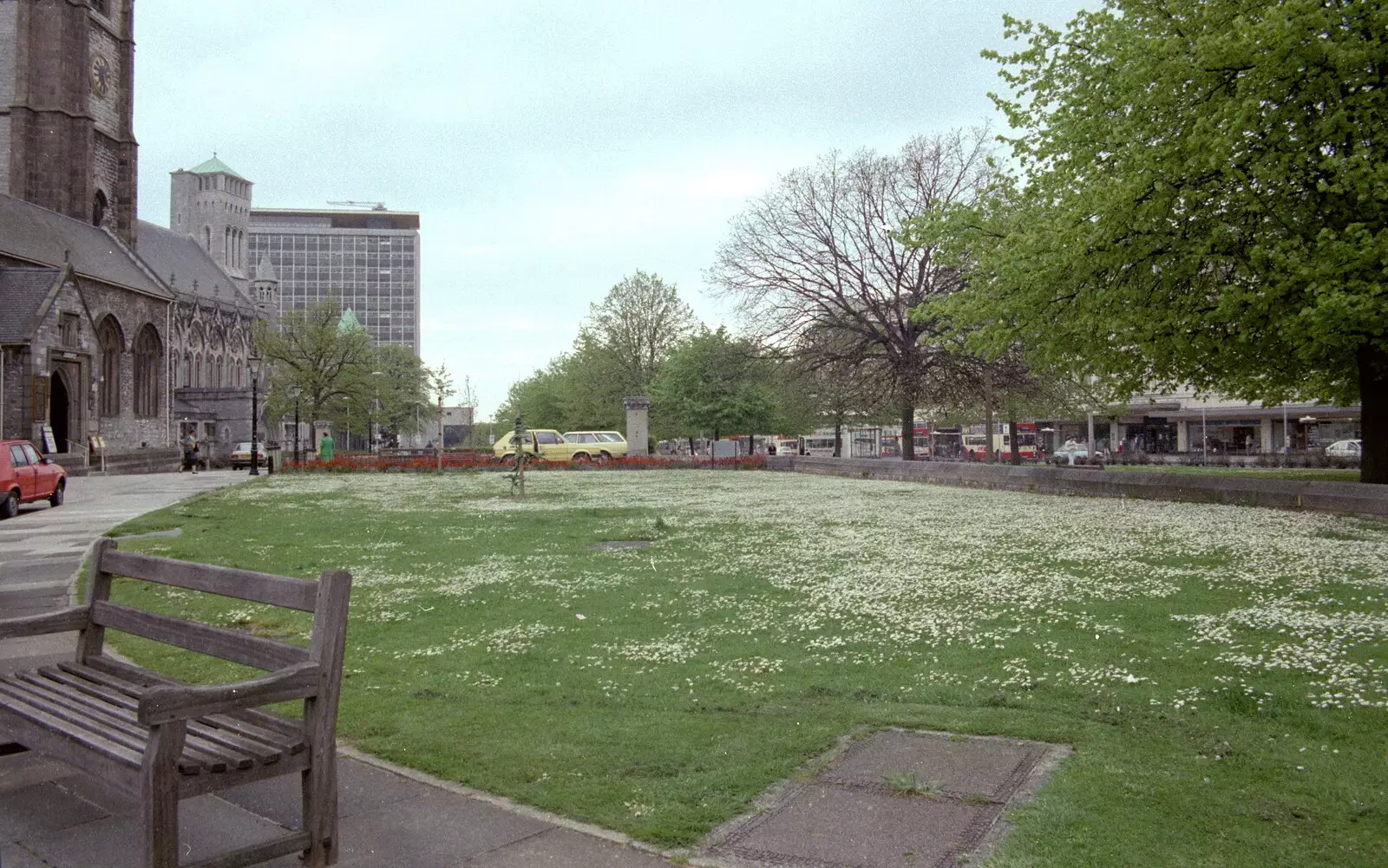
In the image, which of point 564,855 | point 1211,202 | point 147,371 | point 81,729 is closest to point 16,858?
point 81,729

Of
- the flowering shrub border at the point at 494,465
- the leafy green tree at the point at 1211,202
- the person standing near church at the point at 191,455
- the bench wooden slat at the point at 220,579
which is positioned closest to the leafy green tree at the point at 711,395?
the flowering shrub border at the point at 494,465

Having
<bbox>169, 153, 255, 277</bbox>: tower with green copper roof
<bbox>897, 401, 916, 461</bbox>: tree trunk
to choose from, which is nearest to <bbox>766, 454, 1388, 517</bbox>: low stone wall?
<bbox>897, 401, 916, 461</bbox>: tree trunk

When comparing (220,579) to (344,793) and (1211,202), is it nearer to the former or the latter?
(344,793)

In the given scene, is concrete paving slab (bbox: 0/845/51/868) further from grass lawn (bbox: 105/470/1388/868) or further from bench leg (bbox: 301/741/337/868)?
grass lawn (bbox: 105/470/1388/868)

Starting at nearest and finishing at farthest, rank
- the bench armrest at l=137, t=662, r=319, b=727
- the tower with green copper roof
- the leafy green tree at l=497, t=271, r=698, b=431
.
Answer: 1. the bench armrest at l=137, t=662, r=319, b=727
2. the leafy green tree at l=497, t=271, r=698, b=431
3. the tower with green copper roof

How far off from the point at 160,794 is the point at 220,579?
136cm

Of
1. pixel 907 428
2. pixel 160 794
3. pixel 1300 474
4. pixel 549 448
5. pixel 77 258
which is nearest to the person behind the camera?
pixel 160 794

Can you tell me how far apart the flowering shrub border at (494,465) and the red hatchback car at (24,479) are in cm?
1817

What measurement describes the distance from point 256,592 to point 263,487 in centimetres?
3118

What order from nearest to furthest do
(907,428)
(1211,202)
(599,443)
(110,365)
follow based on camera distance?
(1211,202) < (907,428) < (599,443) < (110,365)

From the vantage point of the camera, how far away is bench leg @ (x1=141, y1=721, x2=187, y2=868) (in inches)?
132

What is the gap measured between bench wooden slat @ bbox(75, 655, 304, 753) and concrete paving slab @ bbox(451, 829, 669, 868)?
3.02 feet

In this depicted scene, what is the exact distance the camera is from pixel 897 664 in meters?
6.95

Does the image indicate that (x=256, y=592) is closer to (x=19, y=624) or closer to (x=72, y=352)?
(x=19, y=624)
